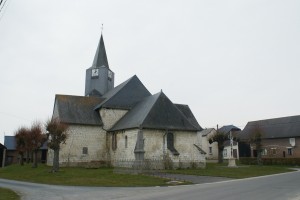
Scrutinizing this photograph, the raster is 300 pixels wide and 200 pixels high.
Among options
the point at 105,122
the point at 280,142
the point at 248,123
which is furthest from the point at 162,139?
the point at 248,123

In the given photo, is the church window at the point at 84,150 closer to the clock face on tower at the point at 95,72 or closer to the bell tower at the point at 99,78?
the bell tower at the point at 99,78

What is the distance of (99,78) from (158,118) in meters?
16.3

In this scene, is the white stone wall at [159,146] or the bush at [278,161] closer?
the white stone wall at [159,146]

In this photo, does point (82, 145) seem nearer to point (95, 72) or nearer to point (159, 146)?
point (159, 146)

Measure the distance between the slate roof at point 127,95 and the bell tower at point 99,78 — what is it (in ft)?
20.5

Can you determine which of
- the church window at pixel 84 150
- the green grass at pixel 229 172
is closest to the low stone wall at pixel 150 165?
the green grass at pixel 229 172

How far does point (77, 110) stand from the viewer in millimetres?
36156

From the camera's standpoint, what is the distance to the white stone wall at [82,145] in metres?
33.7

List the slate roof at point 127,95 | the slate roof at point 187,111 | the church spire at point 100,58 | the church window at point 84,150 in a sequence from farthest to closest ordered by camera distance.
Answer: the church spire at point 100,58 → the slate roof at point 187,111 → the slate roof at point 127,95 → the church window at point 84,150

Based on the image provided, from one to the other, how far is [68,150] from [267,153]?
31.9 metres

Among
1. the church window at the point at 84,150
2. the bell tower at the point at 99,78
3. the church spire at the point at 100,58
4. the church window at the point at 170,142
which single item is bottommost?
the church window at the point at 84,150

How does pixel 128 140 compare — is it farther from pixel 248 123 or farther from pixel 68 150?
pixel 248 123

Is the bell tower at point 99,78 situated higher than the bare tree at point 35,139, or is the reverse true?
the bell tower at point 99,78

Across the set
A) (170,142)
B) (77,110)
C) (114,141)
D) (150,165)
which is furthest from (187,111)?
(150,165)
